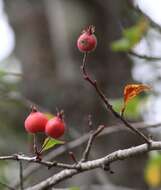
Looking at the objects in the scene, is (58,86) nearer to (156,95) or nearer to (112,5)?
(112,5)

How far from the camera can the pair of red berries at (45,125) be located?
0.95 meters

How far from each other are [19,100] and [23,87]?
25.2 inches

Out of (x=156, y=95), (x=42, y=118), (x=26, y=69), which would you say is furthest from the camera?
(x=26, y=69)

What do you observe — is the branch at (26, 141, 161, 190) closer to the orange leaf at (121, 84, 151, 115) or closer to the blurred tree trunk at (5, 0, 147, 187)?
the orange leaf at (121, 84, 151, 115)

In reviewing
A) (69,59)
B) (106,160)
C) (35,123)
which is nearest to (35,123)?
(35,123)

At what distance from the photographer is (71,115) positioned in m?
2.49

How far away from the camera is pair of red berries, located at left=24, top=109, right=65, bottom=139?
3.13 feet

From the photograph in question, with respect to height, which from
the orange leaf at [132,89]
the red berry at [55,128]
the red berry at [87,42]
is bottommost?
the red berry at [55,128]

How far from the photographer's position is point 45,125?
1.00 m

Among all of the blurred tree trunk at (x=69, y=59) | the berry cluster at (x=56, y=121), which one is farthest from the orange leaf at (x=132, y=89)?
the blurred tree trunk at (x=69, y=59)

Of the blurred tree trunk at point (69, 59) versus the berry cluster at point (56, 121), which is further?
the blurred tree trunk at point (69, 59)

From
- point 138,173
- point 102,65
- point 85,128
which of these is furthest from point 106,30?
point 138,173

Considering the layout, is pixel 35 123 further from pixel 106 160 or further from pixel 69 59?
pixel 69 59

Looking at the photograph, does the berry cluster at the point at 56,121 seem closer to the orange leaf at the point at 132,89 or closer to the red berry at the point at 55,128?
the red berry at the point at 55,128
